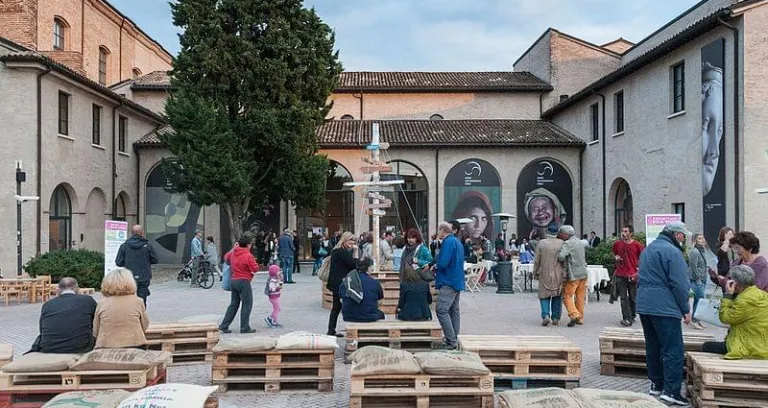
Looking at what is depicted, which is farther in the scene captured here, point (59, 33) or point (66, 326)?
point (59, 33)

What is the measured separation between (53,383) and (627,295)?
31.6 feet

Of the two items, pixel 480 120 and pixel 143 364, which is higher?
pixel 480 120

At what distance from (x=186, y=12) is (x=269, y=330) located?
15.7 meters

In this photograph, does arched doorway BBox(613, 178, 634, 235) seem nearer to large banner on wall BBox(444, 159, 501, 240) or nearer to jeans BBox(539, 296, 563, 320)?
large banner on wall BBox(444, 159, 501, 240)

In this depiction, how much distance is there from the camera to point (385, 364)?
6.02 meters

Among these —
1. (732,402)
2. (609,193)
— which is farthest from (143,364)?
(609,193)

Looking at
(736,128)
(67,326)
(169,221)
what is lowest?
(67,326)

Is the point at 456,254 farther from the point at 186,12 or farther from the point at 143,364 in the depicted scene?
the point at 186,12

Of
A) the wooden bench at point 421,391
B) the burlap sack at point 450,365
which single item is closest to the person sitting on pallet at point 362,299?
the burlap sack at point 450,365

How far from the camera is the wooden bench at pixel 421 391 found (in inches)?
230

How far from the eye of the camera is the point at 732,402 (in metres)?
5.81

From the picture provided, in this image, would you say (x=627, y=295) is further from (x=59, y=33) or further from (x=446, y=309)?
(x=59, y=33)

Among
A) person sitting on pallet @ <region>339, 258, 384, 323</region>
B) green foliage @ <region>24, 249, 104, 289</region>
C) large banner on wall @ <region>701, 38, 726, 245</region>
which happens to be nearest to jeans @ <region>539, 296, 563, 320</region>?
person sitting on pallet @ <region>339, 258, 384, 323</region>

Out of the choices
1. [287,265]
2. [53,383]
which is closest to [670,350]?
[53,383]
